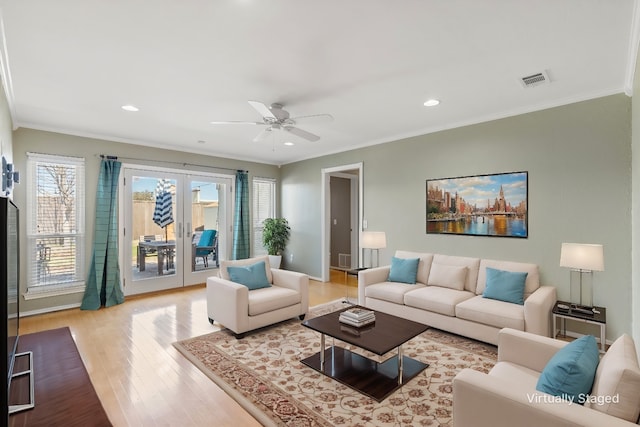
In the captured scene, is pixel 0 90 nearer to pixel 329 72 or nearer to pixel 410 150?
pixel 329 72

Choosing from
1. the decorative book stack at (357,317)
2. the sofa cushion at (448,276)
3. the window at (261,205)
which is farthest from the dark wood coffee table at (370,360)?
the window at (261,205)

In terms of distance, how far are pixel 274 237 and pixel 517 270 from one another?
4520 mm

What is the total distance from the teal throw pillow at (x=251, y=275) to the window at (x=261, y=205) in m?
2.85

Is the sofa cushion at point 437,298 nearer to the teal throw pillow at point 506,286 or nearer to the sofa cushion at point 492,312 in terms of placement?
the sofa cushion at point 492,312

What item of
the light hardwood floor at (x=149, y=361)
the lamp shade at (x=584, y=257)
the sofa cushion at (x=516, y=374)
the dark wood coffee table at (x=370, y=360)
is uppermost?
the lamp shade at (x=584, y=257)

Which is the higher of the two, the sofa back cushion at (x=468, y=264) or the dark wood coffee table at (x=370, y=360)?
the sofa back cushion at (x=468, y=264)

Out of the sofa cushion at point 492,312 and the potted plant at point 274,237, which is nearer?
the sofa cushion at point 492,312

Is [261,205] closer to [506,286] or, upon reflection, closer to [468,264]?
[468,264]

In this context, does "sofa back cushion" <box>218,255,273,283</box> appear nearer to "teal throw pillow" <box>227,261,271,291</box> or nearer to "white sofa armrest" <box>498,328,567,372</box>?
"teal throw pillow" <box>227,261,271,291</box>

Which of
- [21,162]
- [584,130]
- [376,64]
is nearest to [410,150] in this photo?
[584,130]

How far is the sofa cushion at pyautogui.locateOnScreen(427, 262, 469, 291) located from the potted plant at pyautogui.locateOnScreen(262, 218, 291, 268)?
348cm

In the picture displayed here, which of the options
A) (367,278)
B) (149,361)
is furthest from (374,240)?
(149,361)

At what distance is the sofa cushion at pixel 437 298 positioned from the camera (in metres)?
3.46

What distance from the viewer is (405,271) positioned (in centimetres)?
428
